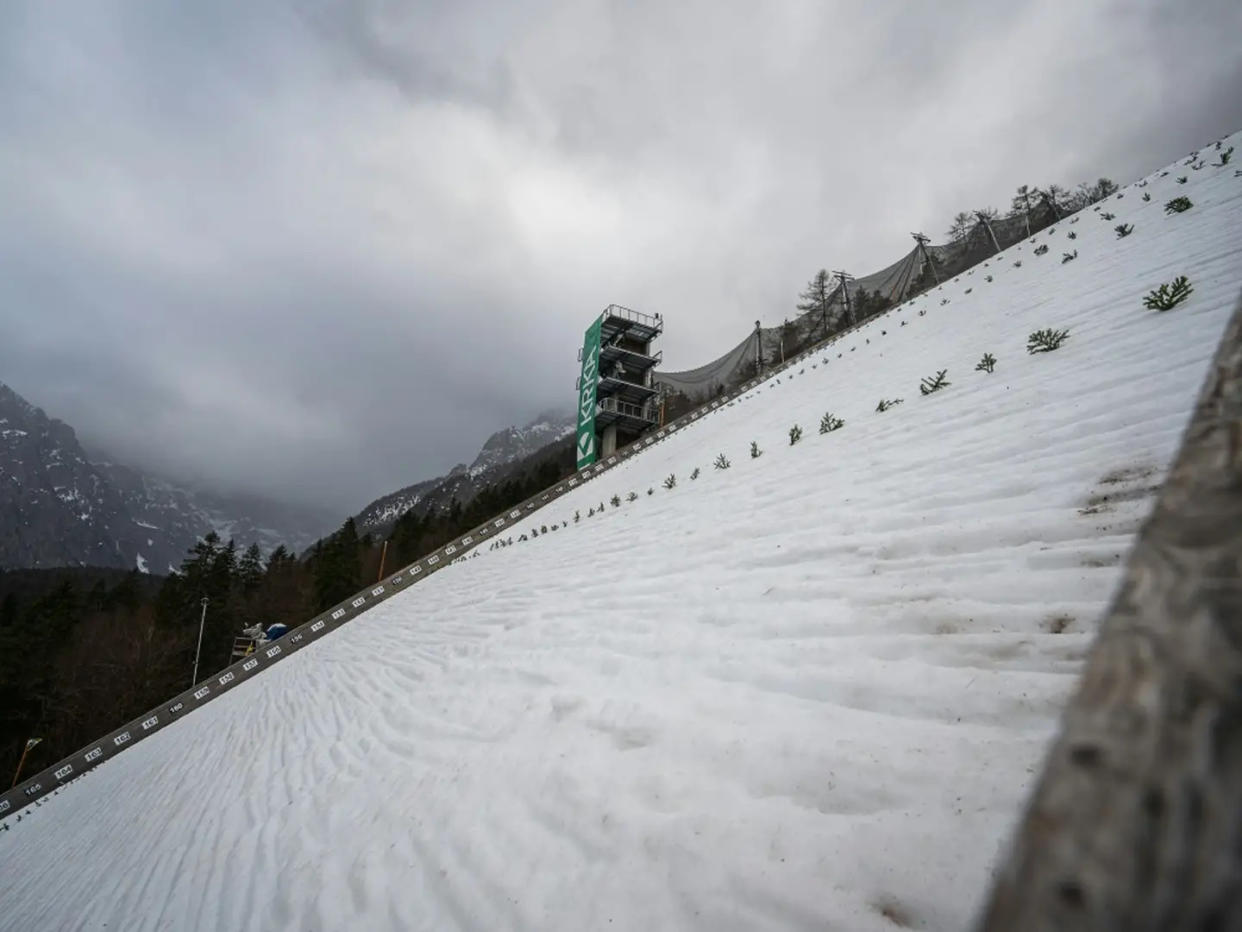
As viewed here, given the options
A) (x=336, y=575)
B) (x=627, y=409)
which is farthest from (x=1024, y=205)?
(x=336, y=575)

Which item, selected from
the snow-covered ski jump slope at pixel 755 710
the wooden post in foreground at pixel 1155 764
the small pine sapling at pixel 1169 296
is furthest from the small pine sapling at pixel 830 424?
the wooden post in foreground at pixel 1155 764

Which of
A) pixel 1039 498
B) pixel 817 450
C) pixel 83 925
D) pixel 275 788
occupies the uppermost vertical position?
pixel 817 450

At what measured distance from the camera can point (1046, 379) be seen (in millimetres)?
5758

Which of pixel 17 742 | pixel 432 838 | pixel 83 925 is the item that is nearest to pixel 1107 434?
pixel 432 838

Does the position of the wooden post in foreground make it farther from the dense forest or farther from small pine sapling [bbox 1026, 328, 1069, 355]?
the dense forest

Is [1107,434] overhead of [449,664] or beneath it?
overhead

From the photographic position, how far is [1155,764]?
49 centimetres

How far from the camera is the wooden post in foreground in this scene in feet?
1.38

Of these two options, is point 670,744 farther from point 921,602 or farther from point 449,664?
point 449,664

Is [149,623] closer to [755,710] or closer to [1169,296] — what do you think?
[755,710]

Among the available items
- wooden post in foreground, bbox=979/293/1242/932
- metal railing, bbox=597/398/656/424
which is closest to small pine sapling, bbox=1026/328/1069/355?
wooden post in foreground, bbox=979/293/1242/932

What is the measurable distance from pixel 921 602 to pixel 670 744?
1774mm

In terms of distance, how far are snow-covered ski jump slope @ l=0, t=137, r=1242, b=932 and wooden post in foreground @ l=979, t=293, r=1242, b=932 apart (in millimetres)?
1833

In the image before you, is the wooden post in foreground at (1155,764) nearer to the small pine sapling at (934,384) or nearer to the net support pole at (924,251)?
the small pine sapling at (934,384)
